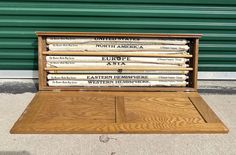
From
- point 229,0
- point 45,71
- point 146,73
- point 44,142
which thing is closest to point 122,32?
point 146,73

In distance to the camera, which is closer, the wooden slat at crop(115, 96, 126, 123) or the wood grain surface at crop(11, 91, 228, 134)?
the wood grain surface at crop(11, 91, 228, 134)

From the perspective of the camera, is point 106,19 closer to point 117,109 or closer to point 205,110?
point 117,109

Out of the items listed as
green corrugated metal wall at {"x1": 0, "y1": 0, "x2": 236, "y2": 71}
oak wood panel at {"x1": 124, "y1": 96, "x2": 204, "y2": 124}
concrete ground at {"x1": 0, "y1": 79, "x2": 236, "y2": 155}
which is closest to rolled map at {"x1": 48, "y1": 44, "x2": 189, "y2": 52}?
green corrugated metal wall at {"x1": 0, "y1": 0, "x2": 236, "y2": 71}

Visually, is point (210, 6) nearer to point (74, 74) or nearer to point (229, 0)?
point (229, 0)

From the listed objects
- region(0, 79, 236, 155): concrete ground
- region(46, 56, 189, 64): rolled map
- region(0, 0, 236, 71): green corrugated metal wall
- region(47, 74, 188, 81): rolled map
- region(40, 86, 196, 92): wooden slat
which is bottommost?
region(0, 79, 236, 155): concrete ground

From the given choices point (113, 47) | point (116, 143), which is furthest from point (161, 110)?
point (113, 47)

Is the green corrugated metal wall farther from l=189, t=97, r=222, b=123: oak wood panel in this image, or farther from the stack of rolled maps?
l=189, t=97, r=222, b=123: oak wood panel

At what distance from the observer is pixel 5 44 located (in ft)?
15.7

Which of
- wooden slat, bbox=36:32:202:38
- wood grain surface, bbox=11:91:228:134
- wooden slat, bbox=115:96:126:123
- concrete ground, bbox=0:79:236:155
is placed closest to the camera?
concrete ground, bbox=0:79:236:155

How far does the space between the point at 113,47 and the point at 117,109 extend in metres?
1.14

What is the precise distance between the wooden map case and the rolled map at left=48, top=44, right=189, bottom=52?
0.08m

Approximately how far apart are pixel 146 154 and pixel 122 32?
7.68 feet

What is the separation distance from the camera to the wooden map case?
344 centimetres

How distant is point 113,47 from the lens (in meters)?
4.64
